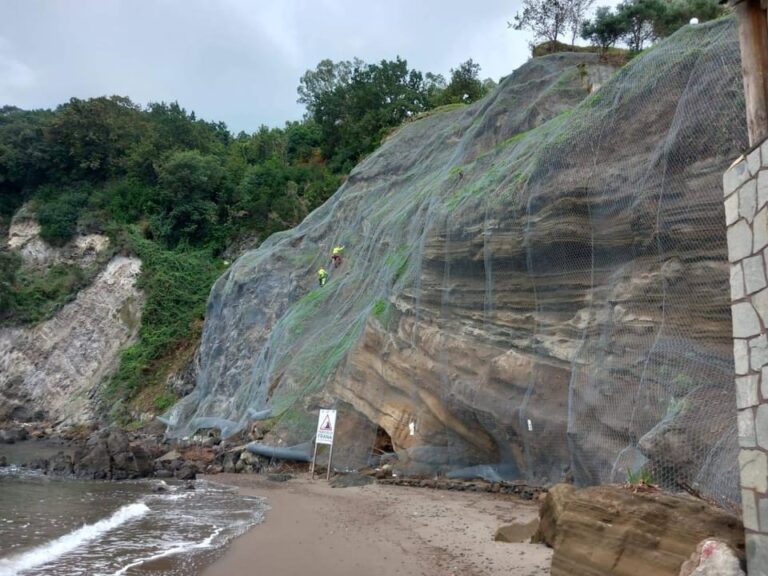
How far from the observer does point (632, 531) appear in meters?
4.87

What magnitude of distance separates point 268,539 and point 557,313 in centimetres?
536

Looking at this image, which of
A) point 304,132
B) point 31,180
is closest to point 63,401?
point 31,180

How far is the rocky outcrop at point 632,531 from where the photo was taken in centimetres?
452

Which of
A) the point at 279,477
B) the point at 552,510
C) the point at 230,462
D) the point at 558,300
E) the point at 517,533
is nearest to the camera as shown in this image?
the point at 552,510

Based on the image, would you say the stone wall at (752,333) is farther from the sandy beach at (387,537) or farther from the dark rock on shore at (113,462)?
the dark rock on shore at (113,462)

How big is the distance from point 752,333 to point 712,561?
1.46m

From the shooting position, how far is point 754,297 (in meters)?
4.18

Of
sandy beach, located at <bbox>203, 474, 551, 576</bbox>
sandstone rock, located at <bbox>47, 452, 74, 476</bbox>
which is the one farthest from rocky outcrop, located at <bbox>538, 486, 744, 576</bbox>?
sandstone rock, located at <bbox>47, 452, 74, 476</bbox>

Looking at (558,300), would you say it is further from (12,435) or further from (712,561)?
(12,435)

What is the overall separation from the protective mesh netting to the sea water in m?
3.56

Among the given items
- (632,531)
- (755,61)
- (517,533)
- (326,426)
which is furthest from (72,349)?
(755,61)

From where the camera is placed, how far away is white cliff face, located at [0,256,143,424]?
112 feet

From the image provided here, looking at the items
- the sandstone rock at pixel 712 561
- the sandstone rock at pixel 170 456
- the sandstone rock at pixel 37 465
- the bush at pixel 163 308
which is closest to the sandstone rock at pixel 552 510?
the sandstone rock at pixel 712 561

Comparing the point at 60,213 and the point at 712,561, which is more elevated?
the point at 60,213
